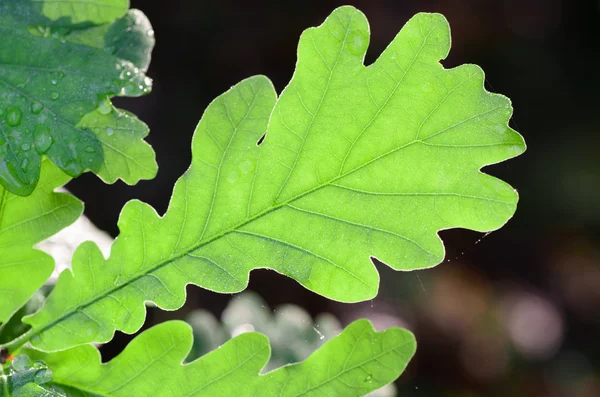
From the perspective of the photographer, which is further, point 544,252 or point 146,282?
point 544,252

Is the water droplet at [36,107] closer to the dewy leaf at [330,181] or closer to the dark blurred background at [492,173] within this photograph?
the dewy leaf at [330,181]

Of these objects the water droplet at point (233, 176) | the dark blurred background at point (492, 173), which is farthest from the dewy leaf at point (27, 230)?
the dark blurred background at point (492, 173)

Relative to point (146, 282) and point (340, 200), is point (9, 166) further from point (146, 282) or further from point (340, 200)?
point (340, 200)

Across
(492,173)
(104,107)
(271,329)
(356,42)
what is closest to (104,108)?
(104,107)

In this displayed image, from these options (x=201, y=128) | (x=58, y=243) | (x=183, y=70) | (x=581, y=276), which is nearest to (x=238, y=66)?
(x=183, y=70)

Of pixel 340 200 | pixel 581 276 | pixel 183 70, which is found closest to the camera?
pixel 340 200

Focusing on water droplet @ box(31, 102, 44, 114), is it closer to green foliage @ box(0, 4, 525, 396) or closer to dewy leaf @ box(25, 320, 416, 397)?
green foliage @ box(0, 4, 525, 396)
